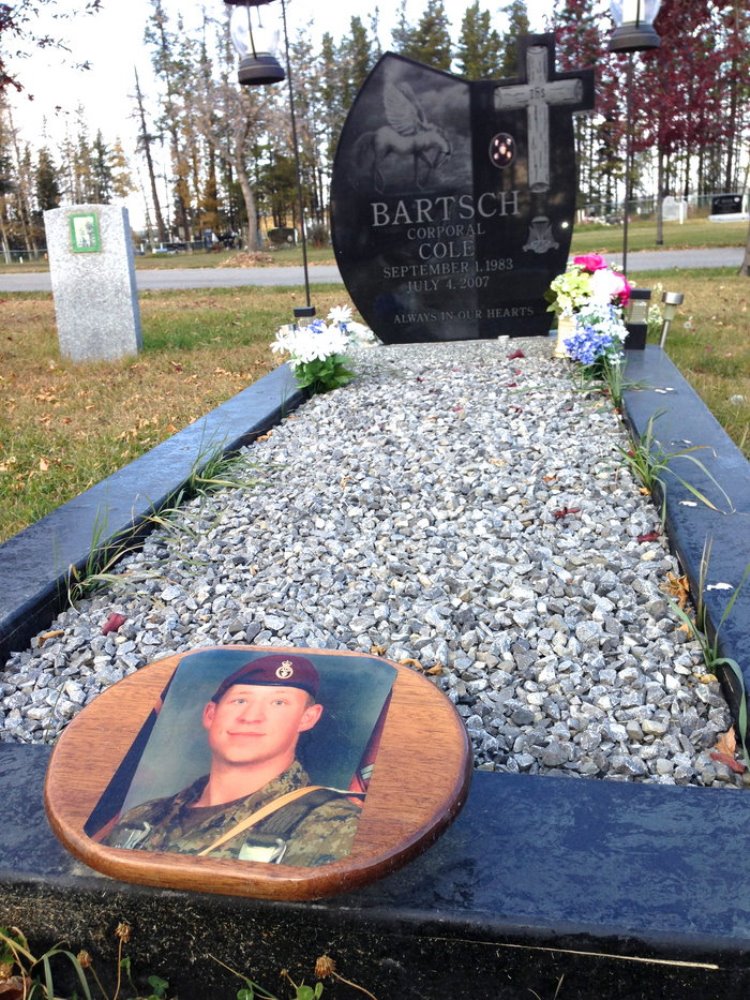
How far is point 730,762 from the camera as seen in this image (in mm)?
1831

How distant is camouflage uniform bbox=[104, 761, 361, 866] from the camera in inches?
50.0

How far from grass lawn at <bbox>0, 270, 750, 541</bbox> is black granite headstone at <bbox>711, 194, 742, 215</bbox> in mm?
23453

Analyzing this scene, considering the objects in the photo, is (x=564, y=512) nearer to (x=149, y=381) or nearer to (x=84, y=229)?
(x=149, y=381)

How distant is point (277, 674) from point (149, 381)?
5412 millimetres

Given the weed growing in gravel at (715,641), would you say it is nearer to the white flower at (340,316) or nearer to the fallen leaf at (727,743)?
the fallen leaf at (727,743)

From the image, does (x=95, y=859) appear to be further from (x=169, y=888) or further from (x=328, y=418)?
(x=328, y=418)

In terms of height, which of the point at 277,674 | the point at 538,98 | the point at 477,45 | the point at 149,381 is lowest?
the point at 149,381

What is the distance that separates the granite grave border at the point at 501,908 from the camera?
1.29 meters

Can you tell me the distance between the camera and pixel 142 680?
5.69 feet

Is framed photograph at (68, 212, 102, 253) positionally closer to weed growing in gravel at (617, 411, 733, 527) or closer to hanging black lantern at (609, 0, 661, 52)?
hanging black lantern at (609, 0, 661, 52)

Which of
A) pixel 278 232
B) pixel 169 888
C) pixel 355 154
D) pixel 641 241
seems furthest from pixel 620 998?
pixel 278 232

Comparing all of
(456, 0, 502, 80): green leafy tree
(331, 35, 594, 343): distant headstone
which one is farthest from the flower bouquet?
(456, 0, 502, 80): green leafy tree

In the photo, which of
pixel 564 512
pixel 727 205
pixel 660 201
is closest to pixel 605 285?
pixel 564 512

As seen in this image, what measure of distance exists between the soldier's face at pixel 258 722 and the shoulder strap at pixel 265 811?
63 mm
